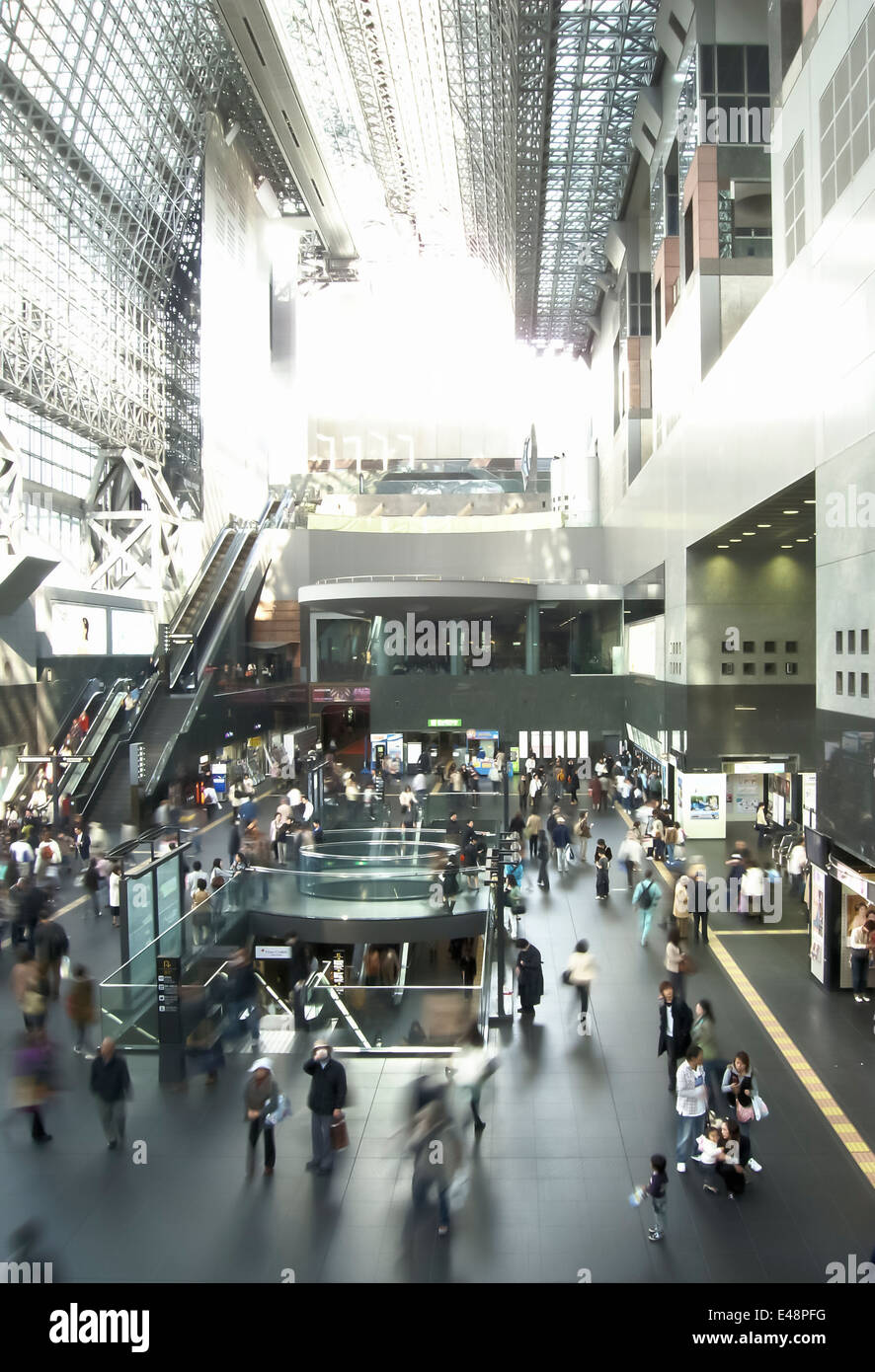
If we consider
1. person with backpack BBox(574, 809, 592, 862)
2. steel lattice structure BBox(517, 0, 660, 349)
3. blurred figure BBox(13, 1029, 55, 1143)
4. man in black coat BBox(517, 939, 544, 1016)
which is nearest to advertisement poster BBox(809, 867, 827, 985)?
man in black coat BBox(517, 939, 544, 1016)

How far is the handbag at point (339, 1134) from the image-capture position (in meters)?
7.45

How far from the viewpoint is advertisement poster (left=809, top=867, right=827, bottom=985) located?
11.7 meters

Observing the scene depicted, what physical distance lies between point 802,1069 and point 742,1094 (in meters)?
2.27

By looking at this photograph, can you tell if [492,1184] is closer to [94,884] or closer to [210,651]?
[94,884]

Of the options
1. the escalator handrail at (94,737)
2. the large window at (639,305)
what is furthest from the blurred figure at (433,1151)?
the large window at (639,305)

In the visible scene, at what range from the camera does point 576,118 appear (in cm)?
2856

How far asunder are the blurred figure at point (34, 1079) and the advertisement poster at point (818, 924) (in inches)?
342

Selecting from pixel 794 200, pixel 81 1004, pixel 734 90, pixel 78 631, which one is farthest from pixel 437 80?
pixel 81 1004

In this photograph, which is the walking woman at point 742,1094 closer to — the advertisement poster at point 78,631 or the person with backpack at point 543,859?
the person with backpack at point 543,859

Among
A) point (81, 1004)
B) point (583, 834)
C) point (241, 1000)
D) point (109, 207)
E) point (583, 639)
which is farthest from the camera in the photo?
point (109, 207)

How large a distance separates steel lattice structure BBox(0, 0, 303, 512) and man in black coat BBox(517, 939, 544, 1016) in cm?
2754

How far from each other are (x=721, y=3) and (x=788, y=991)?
63.1 feet

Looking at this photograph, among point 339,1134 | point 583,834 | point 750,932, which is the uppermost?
point 583,834

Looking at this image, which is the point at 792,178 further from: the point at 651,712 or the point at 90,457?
the point at 90,457
